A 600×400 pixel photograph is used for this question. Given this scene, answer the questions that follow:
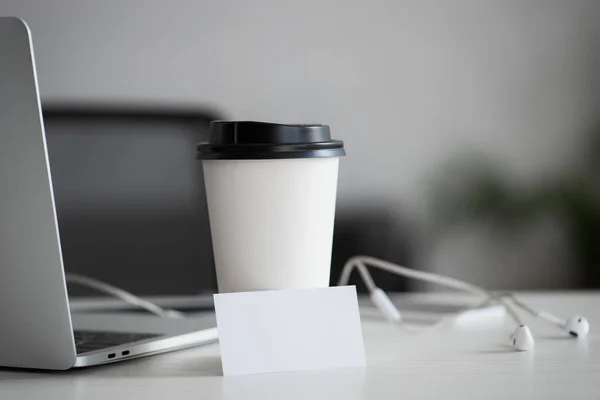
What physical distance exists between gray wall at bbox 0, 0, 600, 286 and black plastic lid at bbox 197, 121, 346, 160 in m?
0.61

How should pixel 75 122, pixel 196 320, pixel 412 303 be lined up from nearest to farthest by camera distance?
pixel 196 320, pixel 412 303, pixel 75 122

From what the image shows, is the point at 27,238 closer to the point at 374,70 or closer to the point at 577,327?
the point at 577,327

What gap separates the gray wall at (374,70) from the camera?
132cm

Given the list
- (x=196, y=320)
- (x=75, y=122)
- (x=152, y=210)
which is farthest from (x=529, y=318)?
(x=75, y=122)

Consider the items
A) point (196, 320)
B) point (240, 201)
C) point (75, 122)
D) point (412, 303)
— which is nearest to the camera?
point (240, 201)

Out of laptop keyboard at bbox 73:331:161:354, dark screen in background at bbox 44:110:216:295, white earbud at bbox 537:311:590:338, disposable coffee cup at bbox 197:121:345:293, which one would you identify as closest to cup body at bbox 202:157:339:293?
disposable coffee cup at bbox 197:121:345:293

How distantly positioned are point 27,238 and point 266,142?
20 cm

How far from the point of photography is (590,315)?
1.00 metres

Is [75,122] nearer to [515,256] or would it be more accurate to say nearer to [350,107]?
[350,107]

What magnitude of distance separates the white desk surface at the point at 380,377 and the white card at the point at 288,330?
0.04ft

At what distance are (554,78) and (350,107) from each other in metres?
0.32

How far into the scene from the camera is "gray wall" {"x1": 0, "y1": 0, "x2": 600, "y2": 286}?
1316 millimetres

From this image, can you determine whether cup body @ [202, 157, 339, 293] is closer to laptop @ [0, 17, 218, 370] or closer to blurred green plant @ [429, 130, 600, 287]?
laptop @ [0, 17, 218, 370]

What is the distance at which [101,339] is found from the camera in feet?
2.56
